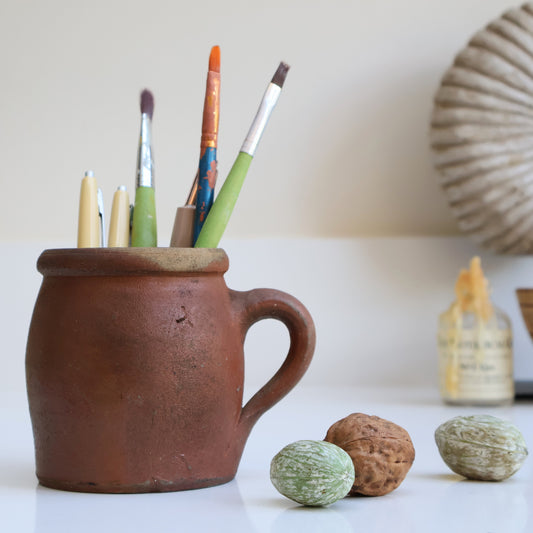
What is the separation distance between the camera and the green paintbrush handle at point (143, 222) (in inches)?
17.0

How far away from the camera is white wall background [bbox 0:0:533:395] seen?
35.5 inches

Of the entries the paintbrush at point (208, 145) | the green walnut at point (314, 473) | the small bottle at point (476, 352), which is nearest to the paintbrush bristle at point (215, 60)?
the paintbrush at point (208, 145)

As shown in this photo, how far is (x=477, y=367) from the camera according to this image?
77cm

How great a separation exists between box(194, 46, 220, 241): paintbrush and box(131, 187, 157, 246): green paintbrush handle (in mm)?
23

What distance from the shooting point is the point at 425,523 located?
1.12 feet

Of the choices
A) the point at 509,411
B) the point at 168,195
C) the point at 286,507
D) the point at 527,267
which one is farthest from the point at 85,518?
the point at 527,267

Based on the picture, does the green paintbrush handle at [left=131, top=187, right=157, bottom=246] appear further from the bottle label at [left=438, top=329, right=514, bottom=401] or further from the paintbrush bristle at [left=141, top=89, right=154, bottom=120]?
the bottle label at [left=438, top=329, right=514, bottom=401]

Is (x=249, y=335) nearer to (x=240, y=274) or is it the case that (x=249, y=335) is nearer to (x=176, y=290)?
(x=240, y=274)

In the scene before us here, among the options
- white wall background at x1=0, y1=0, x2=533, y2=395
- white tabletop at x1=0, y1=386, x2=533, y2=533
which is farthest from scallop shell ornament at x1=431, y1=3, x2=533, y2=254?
white tabletop at x1=0, y1=386, x2=533, y2=533

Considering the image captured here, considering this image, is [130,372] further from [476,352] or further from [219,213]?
[476,352]

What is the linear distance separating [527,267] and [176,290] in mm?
637

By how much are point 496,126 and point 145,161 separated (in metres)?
0.51

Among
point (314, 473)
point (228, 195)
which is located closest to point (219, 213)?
point (228, 195)

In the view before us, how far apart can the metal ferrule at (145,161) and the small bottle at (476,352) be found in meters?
0.42
